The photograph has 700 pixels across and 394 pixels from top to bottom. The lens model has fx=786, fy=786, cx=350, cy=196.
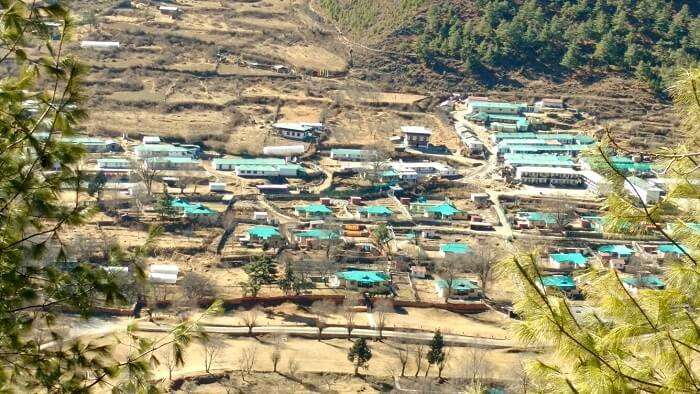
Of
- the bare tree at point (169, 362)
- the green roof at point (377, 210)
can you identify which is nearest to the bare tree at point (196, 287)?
the bare tree at point (169, 362)

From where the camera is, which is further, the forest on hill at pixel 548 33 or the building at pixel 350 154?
the forest on hill at pixel 548 33

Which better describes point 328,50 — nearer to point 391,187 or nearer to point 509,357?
point 391,187

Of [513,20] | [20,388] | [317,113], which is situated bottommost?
[317,113]

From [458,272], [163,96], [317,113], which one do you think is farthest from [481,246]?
[163,96]

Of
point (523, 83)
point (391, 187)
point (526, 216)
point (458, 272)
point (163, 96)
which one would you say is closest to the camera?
point (458, 272)

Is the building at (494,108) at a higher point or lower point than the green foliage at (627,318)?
lower

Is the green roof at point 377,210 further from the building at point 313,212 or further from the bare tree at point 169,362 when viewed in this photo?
the bare tree at point 169,362

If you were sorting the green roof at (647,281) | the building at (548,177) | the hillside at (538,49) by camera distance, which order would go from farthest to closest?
1. the hillside at (538,49)
2. the building at (548,177)
3. the green roof at (647,281)

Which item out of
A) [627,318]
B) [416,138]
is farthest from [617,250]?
[627,318]
